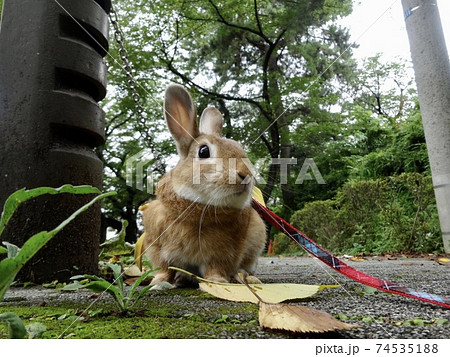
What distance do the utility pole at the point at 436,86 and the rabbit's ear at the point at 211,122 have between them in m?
3.31

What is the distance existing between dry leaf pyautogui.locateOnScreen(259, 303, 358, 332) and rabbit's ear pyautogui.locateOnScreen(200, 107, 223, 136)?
0.74 metres

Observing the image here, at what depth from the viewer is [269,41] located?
636cm

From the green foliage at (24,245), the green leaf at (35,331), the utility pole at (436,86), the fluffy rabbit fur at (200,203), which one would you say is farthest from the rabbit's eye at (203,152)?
the utility pole at (436,86)

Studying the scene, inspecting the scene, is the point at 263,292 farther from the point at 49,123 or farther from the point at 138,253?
the point at 49,123

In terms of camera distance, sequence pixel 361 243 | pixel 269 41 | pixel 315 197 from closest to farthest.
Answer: pixel 361 243 < pixel 269 41 < pixel 315 197

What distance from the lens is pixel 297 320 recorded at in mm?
627

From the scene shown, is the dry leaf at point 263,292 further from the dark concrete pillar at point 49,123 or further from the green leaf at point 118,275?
the dark concrete pillar at point 49,123

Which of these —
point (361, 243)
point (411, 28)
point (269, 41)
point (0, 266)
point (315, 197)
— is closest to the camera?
point (0, 266)

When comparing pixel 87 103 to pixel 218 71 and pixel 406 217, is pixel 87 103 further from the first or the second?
pixel 218 71

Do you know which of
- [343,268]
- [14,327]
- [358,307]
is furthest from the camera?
[343,268]

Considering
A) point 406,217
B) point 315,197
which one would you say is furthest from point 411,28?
point 315,197

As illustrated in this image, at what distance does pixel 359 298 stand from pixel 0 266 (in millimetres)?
840

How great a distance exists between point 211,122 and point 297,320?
2.81 feet

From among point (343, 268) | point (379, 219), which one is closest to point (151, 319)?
point (343, 268)
